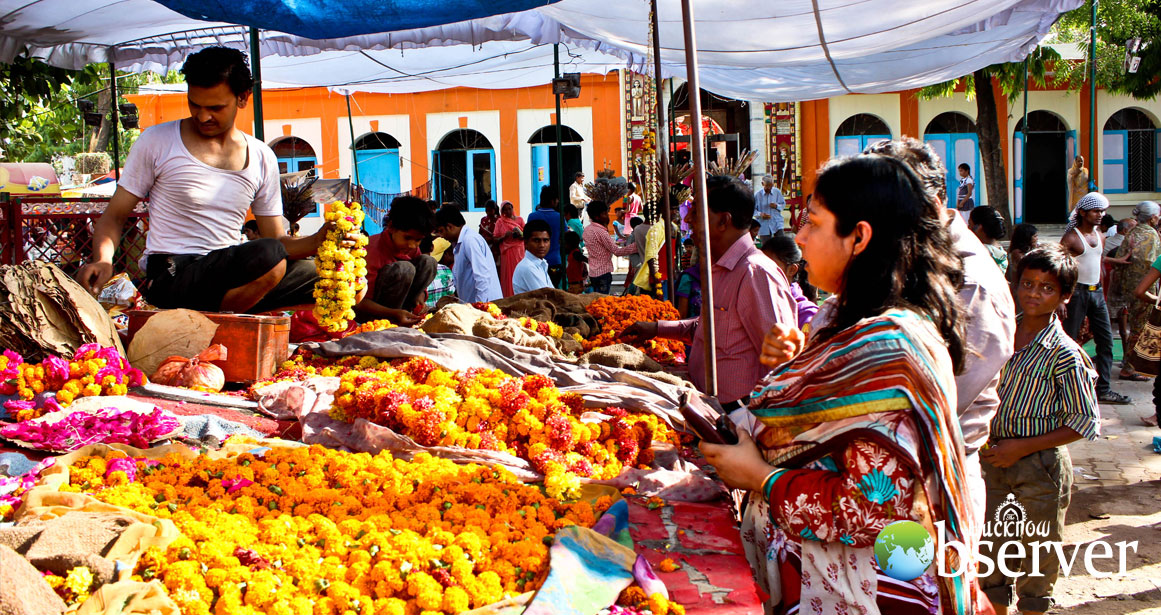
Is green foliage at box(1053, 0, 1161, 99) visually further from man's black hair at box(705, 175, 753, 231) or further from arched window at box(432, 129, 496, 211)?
man's black hair at box(705, 175, 753, 231)

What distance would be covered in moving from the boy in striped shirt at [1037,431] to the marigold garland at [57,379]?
364 cm

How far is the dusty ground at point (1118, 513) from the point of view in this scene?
4410mm

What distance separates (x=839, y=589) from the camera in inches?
81.5

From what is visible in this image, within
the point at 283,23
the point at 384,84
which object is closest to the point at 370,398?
the point at 283,23

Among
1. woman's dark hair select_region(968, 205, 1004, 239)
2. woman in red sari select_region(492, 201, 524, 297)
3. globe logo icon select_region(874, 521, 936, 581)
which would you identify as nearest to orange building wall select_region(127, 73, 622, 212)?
woman in red sari select_region(492, 201, 524, 297)

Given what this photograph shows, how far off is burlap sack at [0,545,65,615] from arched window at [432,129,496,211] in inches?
887

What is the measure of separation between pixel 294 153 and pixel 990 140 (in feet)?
55.5

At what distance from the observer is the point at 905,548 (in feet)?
6.36

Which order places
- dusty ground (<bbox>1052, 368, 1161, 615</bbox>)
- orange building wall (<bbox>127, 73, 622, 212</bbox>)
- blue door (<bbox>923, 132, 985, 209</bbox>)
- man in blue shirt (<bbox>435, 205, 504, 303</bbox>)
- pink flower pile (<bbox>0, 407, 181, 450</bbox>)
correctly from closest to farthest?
1. pink flower pile (<bbox>0, 407, 181, 450</bbox>)
2. dusty ground (<bbox>1052, 368, 1161, 615</bbox>)
3. man in blue shirt (<bbox>435, 205, 504, 303</bbox>)
4. orange building wall (<bbox>127, 73, 622, 212</bbox>)
5. blue door (<bbox>923, 132, 985, 209</bbox>)

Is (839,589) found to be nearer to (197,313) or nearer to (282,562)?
(282,562)

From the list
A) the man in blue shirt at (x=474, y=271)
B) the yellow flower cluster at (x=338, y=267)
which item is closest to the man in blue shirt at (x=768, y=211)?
the man in blue shirt at (x=474, y=271)

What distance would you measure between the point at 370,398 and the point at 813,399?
223 cm

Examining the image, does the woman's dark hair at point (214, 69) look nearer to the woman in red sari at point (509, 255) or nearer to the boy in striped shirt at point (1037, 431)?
the boy in striped shirt at point (1037, 431)

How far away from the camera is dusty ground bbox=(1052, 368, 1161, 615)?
14.5 feet
